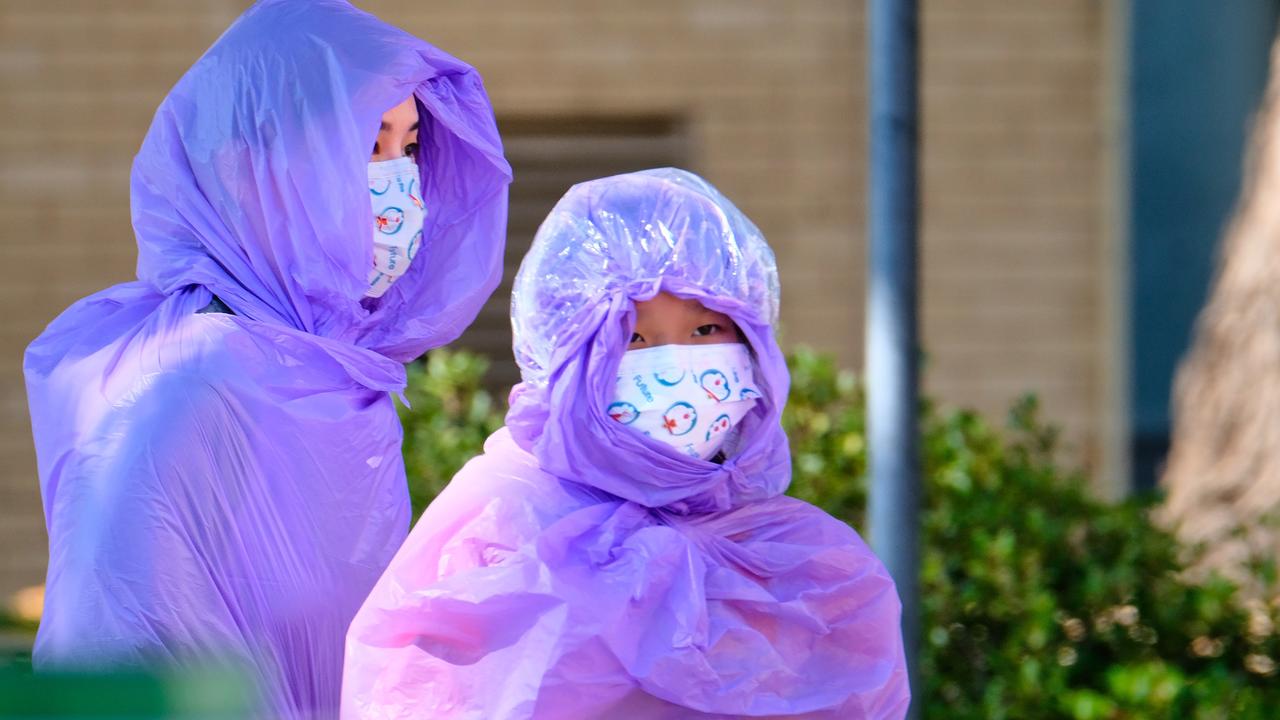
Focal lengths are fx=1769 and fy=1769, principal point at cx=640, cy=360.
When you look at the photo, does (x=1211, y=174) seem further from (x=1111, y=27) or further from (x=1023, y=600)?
(x=1023, y=600)

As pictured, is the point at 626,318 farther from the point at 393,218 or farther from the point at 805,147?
the point at 805,147

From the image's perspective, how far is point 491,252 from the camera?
8.82 feet

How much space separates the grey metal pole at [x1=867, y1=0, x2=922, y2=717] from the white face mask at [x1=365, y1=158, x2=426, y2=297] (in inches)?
40.8

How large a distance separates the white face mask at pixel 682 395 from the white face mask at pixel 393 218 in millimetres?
378

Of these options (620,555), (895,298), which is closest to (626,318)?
(620,555)

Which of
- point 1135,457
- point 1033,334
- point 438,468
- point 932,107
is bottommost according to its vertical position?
point 1135,457

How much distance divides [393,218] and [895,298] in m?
1.11

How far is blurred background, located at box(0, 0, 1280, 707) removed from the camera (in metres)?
6.16

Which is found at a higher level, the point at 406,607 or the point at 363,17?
the point at 363,17

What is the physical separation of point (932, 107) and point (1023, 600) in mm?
2710

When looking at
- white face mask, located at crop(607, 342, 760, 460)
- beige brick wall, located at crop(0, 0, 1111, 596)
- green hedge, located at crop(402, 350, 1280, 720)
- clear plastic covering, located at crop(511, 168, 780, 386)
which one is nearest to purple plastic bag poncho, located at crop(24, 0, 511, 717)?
clear plastic covering, located at crop(511, 168, 780, 386)

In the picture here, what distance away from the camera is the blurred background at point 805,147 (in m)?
6.16

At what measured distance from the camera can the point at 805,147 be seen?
6.23m

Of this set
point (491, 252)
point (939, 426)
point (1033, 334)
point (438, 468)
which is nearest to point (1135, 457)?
point (1033, 334)
